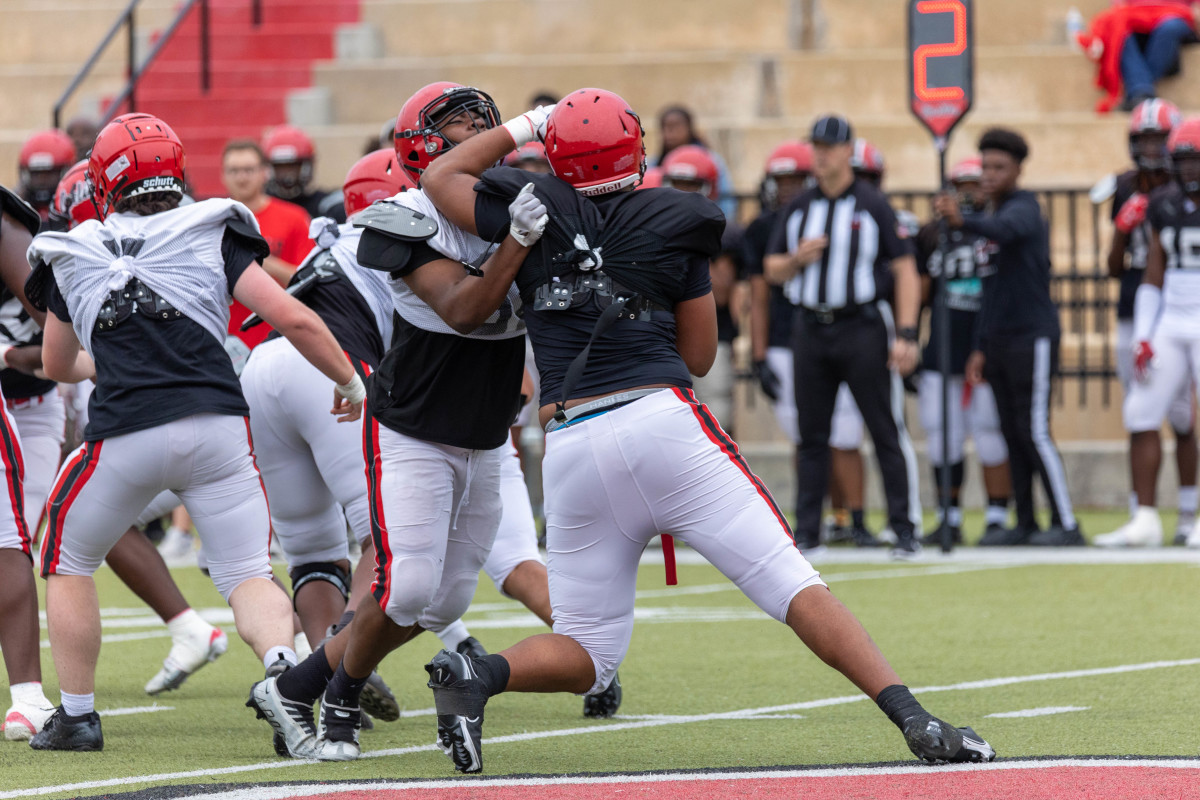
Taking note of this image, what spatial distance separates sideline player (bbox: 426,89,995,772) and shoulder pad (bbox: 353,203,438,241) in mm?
88

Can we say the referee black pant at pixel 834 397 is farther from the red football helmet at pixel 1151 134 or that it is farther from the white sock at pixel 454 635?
the white sock at pixel 454 635

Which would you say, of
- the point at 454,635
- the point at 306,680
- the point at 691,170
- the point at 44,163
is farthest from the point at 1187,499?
the point at 306,680

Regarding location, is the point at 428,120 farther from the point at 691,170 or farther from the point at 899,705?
the point at 691,170

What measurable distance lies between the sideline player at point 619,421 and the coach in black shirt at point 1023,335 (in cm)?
696

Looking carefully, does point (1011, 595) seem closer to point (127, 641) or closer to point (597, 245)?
point (127, 641)

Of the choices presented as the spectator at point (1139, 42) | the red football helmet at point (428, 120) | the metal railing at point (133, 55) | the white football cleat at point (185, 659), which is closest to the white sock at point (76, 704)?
the white football cleat at point (185, 659)

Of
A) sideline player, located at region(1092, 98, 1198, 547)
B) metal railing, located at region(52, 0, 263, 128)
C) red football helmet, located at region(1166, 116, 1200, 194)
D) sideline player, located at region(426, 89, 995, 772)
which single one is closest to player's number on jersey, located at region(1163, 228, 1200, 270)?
red football helmet, located at region(1166, 116, 1200, 194)

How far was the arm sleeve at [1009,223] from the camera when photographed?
11.1 meters

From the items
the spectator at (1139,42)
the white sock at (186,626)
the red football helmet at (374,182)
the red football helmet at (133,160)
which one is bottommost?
the white sock at (186,626)

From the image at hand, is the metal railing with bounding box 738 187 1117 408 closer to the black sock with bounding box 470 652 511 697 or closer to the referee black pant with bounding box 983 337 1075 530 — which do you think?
the referee black pant with bounding box 983 337 1075 530

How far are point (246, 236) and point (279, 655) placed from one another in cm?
121

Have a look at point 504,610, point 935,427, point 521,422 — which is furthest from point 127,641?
point 935,427

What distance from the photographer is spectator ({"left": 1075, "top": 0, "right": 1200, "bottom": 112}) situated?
17156 millimetres

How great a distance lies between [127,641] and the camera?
26.2ft
